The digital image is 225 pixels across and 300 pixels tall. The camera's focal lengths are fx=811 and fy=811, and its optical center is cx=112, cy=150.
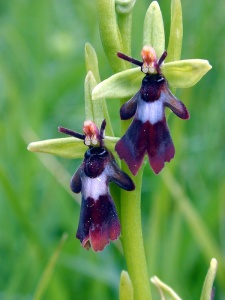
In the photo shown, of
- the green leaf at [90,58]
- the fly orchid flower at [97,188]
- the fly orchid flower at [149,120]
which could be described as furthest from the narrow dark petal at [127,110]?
the green leaf at [90,58]

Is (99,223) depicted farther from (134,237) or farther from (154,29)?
(154,29)

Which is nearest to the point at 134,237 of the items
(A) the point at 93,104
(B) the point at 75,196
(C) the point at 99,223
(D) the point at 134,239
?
Answer: (D) the point at 134,239

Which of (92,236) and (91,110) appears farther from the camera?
(91,110)

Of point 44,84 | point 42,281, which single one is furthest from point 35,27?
point 42,281

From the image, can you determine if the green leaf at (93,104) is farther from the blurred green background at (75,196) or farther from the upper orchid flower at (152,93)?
the blurred green background at (75,196)

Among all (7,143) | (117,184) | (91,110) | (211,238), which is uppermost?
(91,110)

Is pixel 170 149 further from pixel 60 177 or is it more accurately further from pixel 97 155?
pixel 60 177
